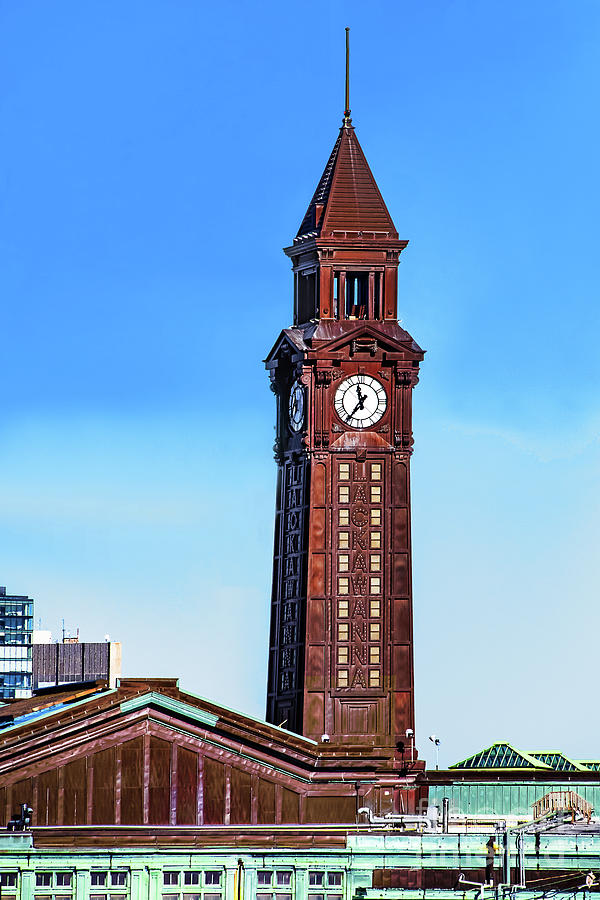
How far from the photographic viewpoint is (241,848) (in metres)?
156

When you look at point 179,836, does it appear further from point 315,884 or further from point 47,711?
point 47,711

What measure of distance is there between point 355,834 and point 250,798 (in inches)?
505

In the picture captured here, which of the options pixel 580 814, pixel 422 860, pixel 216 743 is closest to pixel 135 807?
pixel 216 743

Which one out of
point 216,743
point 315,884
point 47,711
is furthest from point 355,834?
point 47,711

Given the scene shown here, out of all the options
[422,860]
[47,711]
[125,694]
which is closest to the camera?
[422,860]

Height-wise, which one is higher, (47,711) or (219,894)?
(47,711)

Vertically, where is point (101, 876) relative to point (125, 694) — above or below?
below

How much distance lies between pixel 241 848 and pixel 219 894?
10.5 feet

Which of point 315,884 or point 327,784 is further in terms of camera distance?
point 327,784

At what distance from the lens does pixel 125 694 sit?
16525cm

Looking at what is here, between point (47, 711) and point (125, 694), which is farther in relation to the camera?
point (47, 711)

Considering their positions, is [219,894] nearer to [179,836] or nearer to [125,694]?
[179,836]

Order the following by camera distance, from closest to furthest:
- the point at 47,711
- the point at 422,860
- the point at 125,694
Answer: the point at 422,860
the point at 125,694
the point at 47,711

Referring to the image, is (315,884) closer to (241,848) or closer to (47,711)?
(241,848)
